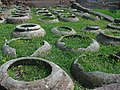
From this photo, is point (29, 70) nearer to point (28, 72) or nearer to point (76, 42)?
point (28, 72)

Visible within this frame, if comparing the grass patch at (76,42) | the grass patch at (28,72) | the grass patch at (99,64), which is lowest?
the grass patch at (76,42)

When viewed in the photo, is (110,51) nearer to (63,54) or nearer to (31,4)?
(63,54)

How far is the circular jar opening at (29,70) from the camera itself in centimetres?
452

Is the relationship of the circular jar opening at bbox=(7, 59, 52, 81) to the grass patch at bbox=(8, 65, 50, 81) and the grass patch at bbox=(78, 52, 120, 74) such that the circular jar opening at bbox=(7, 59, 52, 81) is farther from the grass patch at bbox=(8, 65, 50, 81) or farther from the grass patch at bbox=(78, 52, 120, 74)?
the grass patch at bbox=(78, 52, 120, 74)

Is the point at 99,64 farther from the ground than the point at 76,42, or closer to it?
farther from the ground

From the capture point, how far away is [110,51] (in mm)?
6746

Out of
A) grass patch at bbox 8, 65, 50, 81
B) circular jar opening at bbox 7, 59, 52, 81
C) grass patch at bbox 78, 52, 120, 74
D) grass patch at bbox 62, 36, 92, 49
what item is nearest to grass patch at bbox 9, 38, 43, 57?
grass patch at bbox 62, 36, 92, 49

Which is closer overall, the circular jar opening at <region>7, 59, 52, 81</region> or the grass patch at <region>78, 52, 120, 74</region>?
the circular jar opening at <region>7, 59, 52, 81</region>

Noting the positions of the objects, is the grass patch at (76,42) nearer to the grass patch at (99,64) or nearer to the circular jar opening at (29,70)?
the grass patch at (99,64)

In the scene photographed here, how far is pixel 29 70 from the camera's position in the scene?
484 cm

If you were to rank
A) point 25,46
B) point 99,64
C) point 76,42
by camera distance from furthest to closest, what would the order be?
point 76,42 → point 25,46 → point 99,64

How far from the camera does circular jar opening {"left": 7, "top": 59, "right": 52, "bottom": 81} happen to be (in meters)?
4.52

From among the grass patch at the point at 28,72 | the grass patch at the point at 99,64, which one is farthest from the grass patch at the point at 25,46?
the grass patch at the point at 99,64

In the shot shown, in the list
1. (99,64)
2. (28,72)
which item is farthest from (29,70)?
(99,64)
